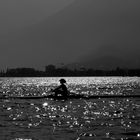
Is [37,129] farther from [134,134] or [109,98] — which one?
[109,98]

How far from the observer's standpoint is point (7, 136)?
111 ft

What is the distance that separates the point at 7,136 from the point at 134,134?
9.84 m

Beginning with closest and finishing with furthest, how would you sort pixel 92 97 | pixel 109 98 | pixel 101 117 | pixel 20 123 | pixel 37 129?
pixel 37 129 → pixel 20 123 → pixel 101 117 → pixel 92 97 → pixel 109 98

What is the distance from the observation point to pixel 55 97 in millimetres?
72688

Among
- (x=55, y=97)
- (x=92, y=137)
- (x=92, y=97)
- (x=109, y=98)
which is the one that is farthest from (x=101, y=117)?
(x=109, y=98)

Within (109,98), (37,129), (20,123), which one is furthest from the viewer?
(109,98)

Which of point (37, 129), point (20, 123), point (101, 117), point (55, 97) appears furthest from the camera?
point (55, 97)

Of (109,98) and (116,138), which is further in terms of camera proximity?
(109,98)

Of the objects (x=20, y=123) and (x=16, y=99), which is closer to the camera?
(x=20, y=123)

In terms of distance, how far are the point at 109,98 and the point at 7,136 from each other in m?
53.3

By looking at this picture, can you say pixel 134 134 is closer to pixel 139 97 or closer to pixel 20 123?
pixel 20 123

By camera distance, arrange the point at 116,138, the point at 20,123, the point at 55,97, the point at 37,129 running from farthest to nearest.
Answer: the point at 55,97
the point at 20,123
the point at 37,129
the point at 116,138

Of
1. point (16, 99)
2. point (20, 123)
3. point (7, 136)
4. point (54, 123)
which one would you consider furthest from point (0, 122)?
point (16, 99)

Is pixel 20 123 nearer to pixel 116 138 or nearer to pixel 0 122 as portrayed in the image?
pixel 0 122
